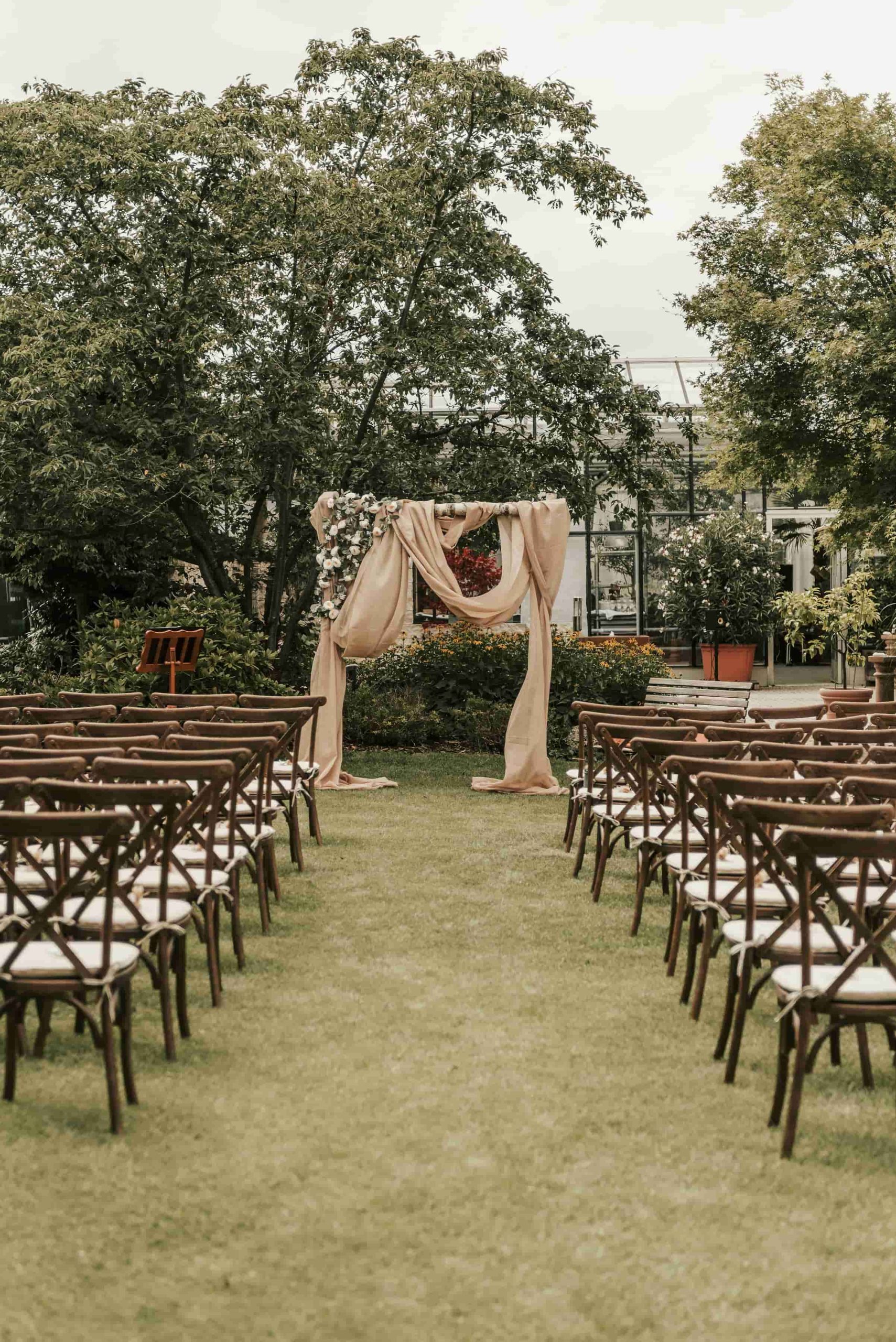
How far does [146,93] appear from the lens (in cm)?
1379

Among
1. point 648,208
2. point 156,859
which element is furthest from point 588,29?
point 156,859

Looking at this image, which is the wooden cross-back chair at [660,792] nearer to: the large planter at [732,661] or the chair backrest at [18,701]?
the chair backrest at [18,701]

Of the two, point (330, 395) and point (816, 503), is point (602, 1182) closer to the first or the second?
point (330, 395)

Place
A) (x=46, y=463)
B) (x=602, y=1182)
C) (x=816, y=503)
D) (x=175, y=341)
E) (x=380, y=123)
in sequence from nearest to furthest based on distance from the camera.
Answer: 1. (x=602, y=1182)
2. (x=46, y=463)
3. (x=175, y=341)
4. (x=380, y=123)
5. (x=816, y=503)

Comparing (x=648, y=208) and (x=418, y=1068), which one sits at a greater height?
(x=648, y=208)

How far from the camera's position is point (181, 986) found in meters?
4.91

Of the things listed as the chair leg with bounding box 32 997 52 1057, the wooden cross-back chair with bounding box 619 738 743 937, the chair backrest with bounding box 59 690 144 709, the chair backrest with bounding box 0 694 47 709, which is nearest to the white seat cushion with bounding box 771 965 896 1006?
the wooden cross-back chair with bounding box 619 738 743 937

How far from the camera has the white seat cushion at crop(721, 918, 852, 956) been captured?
4352 mm

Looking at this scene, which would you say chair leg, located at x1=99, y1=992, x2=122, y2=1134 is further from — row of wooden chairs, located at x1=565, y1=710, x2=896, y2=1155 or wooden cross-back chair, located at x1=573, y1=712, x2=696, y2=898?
wooden cross-back chair, located at x1=573, y1=712, x2=696, y2=898

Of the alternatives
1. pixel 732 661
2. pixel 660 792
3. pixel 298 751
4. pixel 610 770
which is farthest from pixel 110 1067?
pixel 732 661

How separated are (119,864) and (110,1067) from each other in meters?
0.74

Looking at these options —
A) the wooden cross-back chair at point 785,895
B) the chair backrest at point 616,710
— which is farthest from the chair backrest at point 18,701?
the wooden cross-back chair at point 785,895

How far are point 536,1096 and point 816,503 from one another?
20.8m

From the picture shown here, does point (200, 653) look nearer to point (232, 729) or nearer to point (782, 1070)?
point (232, 729)
